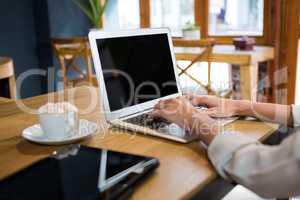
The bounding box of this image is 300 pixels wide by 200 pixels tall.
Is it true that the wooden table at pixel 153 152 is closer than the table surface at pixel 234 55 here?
Yes

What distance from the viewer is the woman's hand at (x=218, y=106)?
1.02 meters

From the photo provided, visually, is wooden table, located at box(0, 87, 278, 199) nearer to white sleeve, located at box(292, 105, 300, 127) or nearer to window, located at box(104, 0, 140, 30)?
white sleeve, located at box(292, 105, 300, 127)

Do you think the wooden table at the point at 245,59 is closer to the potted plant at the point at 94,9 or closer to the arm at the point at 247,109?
the arm at the point at 247,109

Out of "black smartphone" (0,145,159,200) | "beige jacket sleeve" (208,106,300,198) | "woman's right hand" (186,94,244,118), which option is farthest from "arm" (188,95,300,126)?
"black smartphone" (0,145,159,200)

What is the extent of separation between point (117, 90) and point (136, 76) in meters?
0.09

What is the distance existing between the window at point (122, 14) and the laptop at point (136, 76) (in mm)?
2893

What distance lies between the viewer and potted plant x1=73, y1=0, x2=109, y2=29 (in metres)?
3.69

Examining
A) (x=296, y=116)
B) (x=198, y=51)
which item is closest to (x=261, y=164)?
(x=296, y=116)

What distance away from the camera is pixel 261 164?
60cm

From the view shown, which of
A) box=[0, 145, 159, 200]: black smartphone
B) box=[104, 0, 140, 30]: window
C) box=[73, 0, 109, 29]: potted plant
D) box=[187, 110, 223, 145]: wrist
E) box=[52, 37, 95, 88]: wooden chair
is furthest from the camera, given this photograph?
box=[104, 0, 140, 30]: window

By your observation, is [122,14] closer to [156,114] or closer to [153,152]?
[156,114]

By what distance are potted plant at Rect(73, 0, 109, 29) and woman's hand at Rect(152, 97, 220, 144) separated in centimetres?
297

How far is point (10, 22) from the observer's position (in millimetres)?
3283

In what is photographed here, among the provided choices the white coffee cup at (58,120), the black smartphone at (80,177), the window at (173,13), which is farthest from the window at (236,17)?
the black smartphone at (80,177)
